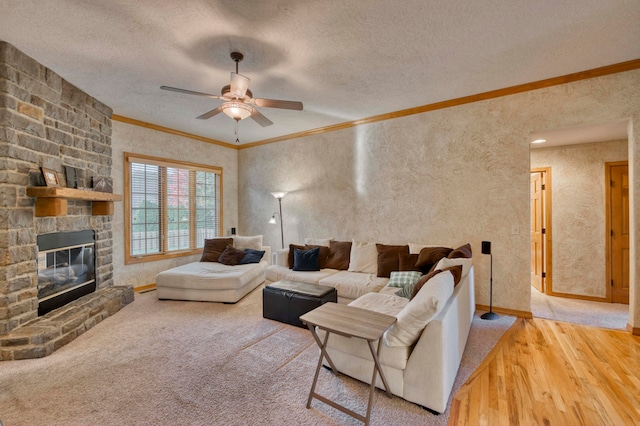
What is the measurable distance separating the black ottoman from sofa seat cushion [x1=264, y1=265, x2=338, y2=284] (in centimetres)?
34

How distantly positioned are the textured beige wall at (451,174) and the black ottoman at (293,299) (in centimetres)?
157

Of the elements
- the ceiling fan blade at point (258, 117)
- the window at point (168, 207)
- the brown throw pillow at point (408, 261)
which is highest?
the ceiling fan blade at point (258, 117)

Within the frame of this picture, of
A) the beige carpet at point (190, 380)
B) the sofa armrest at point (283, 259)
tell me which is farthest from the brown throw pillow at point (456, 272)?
the sofa armrest at point (283, 259)

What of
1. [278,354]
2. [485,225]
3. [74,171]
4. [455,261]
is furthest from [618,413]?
[74,171]

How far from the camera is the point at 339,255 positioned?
4500 millimetres

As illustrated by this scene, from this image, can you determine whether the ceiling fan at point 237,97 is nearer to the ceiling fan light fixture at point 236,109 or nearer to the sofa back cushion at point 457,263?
the ceiling fan light fixture at point 236,109

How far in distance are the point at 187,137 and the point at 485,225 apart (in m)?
5.27

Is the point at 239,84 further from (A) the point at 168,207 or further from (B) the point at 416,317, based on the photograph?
(A) the point at 168,207

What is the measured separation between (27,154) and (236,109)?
2.19 meters

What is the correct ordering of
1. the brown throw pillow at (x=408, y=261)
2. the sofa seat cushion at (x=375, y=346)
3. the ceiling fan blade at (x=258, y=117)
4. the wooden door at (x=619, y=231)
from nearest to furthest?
the sofa seat cushion at (x=375, y=346), the ceiling fan blade at (x=258, y=117), the brown throw pillow at (x=408, y=261), the wooden door at (x=619, y=231)

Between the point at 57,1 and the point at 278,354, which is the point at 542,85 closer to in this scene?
the point at 278,354

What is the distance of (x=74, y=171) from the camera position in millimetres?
3412

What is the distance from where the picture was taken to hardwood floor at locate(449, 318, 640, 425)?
1.85 m

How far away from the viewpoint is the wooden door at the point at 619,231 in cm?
412
